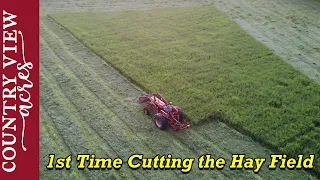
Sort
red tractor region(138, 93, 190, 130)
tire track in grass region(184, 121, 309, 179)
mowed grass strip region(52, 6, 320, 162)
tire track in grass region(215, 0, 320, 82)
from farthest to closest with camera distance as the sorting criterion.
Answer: tire track in grass region(215, 0, 320, 82)
mowed grass strip region(52, 6, 320, 162)
red tractor region(138, 93, 190, 130)
tire track in grass region(184, 121, 309, 179)

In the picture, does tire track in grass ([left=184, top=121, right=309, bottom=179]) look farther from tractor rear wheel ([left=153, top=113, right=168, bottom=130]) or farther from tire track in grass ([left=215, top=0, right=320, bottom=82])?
tire track in grass ([left=215, top=0, right=320, bottom=82])

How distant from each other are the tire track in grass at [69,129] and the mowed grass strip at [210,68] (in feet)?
10.0

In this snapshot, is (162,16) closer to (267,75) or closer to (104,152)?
(267,75)

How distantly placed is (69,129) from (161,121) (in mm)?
2981

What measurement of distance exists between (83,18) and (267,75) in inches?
517

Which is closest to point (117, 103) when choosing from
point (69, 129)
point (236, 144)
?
point (69, 129)

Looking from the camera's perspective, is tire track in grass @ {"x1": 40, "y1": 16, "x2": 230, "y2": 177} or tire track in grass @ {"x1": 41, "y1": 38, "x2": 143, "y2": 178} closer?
tire track in grass @ {"x1": 41, "y1": 38, "x2": 143, "y2": 178}

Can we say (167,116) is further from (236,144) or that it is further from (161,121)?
(236,144)

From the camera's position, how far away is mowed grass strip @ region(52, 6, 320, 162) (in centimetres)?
1038

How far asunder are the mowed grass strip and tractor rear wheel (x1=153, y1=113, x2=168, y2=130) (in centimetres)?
107

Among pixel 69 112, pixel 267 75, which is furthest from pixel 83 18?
pixel 267 75

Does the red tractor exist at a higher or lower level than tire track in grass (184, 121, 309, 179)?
higher

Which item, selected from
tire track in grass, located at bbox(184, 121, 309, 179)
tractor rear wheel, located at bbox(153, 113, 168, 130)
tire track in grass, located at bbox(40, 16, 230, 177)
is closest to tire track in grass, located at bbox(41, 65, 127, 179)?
tire track in grass, located at bbox(40, 16, 230, 177)

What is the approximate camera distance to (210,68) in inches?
540
